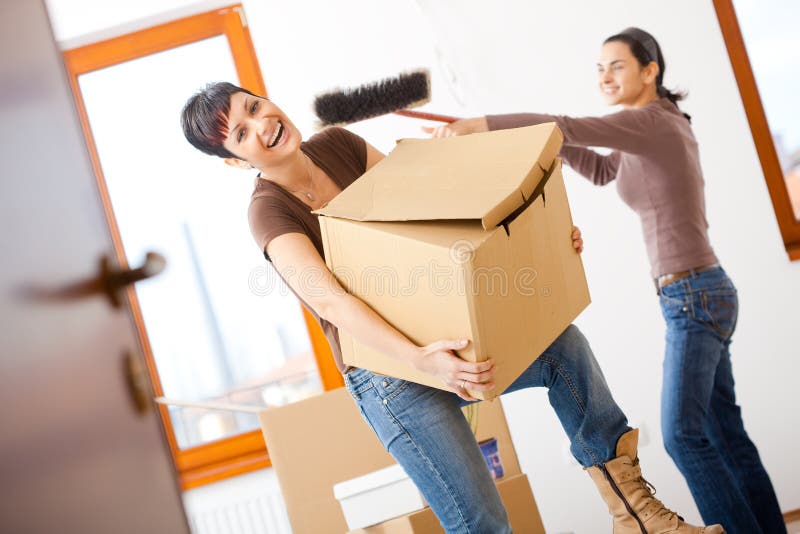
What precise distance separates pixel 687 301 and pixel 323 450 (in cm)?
100

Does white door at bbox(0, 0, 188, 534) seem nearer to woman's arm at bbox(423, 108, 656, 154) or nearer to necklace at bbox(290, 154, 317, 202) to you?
necklace at bbox(290, 154, 317, 202)

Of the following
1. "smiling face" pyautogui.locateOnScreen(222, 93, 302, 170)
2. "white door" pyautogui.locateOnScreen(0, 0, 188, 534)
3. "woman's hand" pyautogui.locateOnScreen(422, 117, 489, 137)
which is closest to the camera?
"white door" pyautogui.locateOnScreen(0, 0, 188, 534)

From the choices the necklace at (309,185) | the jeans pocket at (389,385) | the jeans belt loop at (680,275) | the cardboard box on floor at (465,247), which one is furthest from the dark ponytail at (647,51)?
the jeans pocket at (389,385)

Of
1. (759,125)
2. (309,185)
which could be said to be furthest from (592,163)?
(309,185)

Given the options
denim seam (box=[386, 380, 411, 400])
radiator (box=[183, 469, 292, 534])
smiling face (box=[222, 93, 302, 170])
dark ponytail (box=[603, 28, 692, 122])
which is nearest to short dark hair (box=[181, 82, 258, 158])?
smiling face (box=[222, 93, 302, 170])

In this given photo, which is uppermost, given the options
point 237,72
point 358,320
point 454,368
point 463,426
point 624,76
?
point 237,72

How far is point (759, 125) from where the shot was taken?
2553mm

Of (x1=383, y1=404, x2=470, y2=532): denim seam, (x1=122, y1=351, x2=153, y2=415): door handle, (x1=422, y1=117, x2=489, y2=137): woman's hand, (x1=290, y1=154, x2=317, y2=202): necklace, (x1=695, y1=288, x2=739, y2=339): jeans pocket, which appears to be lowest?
(x1=383, y1=404, x2=470, y2=532): denim seam

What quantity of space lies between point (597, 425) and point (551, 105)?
1.35 metres

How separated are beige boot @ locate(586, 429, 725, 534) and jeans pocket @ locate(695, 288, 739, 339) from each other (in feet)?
1.60

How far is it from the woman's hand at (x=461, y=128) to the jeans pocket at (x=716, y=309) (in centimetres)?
61

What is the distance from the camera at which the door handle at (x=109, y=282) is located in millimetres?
673

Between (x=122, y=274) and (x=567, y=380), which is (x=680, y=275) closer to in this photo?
(x=567, y=380)

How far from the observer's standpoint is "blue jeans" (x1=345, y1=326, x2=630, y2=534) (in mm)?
1280
